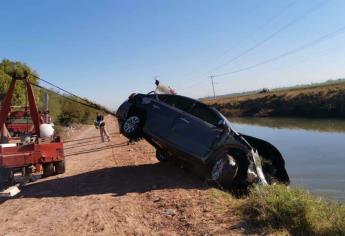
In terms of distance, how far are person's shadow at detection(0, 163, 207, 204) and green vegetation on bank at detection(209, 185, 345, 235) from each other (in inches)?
87.4

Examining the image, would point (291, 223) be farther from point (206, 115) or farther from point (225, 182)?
point (206, 115)

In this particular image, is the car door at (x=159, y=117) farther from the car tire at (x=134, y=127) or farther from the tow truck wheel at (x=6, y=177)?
the tow truck wheel at (x=6, y=177)

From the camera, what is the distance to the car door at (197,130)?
32.0 ft

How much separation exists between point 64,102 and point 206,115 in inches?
2167

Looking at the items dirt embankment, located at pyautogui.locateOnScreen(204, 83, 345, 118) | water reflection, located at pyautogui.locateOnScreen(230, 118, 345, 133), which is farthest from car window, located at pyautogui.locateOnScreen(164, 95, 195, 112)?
dirt embankment, located at pyautogui.locateOnScreen(204, 83, 345, 118)

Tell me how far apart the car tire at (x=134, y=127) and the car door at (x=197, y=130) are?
135cm

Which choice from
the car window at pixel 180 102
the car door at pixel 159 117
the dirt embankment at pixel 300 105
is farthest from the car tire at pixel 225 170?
the dirt embankment at pixel 300 105

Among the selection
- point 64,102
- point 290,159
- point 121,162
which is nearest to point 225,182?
point 121,162

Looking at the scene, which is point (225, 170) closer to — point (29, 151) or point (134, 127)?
point (134, 127)

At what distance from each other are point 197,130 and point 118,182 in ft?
7.06

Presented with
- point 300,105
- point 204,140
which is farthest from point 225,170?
point 300,105

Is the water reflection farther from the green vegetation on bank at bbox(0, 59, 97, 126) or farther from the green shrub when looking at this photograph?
the green shrub

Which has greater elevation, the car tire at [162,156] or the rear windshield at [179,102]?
the rear windshield at [179,102]

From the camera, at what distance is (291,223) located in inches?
253
